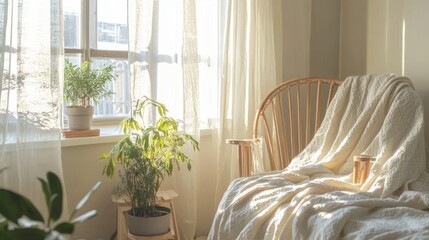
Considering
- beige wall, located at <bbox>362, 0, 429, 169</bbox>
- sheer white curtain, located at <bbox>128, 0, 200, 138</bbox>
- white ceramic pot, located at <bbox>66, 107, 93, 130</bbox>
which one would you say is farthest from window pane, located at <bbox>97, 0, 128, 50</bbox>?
beige wall, located at <bbox>362, 0, 429, 169</bbox>

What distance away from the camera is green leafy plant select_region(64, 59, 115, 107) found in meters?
2.18

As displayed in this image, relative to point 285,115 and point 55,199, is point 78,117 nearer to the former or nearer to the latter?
point 285,115

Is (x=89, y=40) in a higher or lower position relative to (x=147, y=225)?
higher

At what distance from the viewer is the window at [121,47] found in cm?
234

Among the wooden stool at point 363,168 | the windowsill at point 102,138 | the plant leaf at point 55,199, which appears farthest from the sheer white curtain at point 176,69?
the plant leaf at point 55,199

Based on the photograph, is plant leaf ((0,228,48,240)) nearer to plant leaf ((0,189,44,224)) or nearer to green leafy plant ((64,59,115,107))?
plant leaf ((0,189,44,224))

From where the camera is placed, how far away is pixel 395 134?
1976 millimetres

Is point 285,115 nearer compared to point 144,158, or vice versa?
point 144,158

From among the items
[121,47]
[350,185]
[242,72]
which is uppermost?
[121,47]

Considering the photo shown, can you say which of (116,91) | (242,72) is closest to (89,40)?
(116,91)

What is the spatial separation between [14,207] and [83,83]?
157cm

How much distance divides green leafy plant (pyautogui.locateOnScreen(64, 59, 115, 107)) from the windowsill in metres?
0.18

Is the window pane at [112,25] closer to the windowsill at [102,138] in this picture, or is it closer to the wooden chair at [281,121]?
the windowsill at [102,138]

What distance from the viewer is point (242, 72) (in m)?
2.59
